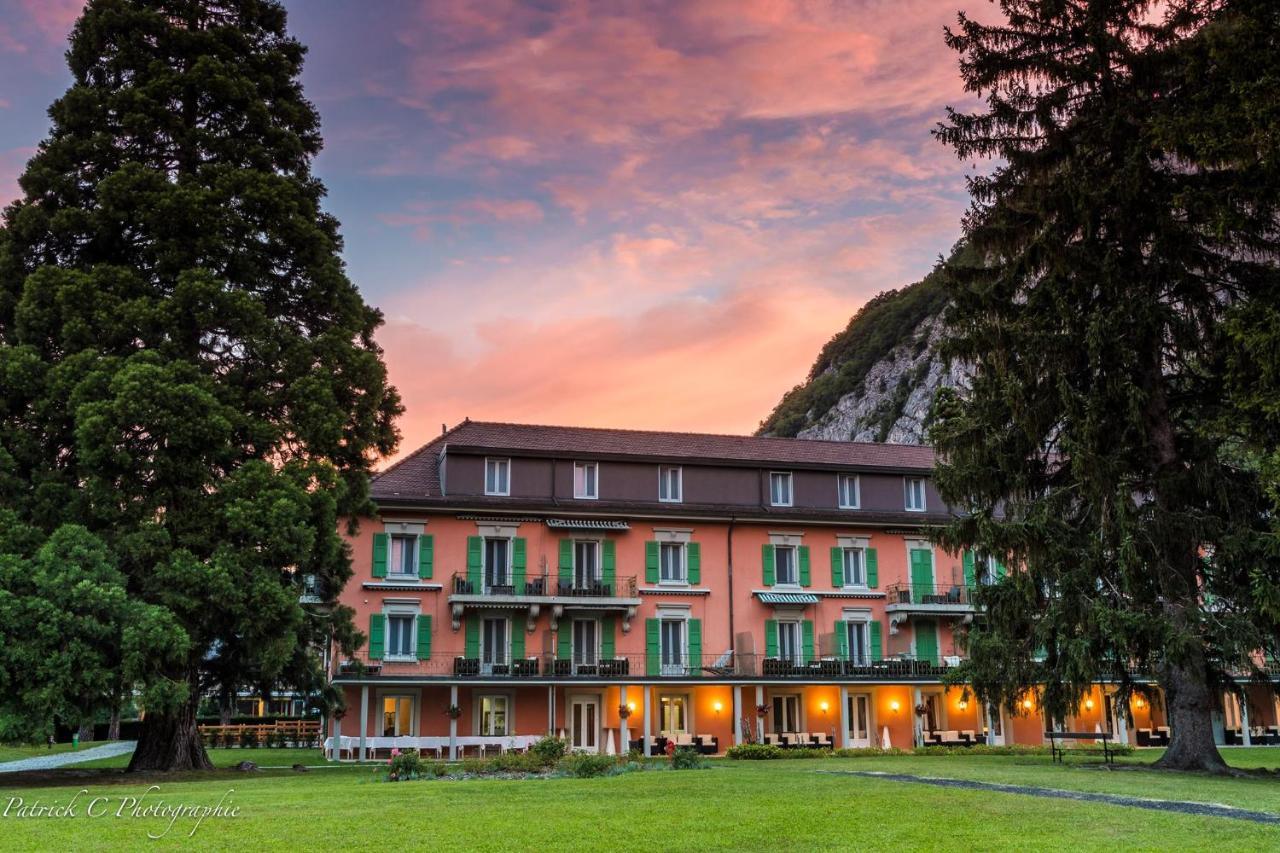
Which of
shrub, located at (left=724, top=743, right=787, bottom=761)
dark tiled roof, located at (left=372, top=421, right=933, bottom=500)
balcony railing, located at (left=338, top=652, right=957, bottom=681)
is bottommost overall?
shrub, located at (left=724, top=743, right=787, bottom=761)

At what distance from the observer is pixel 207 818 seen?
11.7 meters

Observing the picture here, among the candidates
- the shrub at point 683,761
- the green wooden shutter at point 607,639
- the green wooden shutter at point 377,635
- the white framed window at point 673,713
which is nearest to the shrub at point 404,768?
the shrub at point 683,761

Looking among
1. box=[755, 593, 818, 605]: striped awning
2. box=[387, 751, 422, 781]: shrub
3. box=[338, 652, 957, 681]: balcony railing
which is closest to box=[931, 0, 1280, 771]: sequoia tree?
box=[338, 652, 957, 681]: balcony railing

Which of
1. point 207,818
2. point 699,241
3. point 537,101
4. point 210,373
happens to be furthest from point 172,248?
point 207,818

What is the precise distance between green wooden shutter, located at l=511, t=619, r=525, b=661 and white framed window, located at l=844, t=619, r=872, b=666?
35.0ft

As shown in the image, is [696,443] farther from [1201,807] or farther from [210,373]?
[1201,807]

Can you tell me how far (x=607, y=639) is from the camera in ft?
107

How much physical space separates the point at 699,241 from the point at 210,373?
1244cm

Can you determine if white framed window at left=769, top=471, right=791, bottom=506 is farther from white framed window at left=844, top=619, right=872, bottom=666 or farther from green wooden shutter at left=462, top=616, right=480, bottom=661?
green wooden shutter at left=462, top=616, right=480, bottom=661

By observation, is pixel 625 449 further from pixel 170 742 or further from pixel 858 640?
pixel 170 742

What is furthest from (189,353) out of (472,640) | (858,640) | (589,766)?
(858,640)

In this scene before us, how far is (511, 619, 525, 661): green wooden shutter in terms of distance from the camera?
31750 millimetres

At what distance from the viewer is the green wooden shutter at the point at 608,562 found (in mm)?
32906

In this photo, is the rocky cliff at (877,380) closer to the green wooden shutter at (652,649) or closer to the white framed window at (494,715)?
the green wooden shutter at (652,649)
